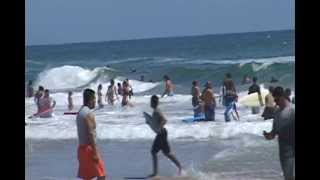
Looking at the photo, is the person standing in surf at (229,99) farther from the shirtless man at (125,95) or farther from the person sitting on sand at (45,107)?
the person sitting on sand at (45,107)

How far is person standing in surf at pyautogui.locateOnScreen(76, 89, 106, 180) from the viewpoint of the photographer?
5.99 m

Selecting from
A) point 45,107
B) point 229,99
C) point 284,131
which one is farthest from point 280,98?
point 45,107

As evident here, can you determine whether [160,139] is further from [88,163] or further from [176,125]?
[176,125]

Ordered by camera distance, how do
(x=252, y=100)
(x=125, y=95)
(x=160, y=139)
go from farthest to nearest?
(x=125, y=95)
(x=252, y=100)
(x=160, y=139)

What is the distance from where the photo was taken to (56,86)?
108 feet

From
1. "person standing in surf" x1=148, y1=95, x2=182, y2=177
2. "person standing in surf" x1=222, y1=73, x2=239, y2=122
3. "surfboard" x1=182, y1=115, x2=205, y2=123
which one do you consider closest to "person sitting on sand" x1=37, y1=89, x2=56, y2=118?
"surfboard" x1=182, y1=115, x2=205, y2=123

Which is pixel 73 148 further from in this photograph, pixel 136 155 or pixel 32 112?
pixel 32 112

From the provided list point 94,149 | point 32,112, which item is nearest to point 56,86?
point 32,112

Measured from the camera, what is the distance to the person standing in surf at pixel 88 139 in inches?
236

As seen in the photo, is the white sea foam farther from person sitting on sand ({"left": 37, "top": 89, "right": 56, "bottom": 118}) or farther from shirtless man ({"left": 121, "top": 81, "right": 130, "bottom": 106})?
shirtless man ({"left": 121, "top": 81, "right": 130, "bottom": 106})

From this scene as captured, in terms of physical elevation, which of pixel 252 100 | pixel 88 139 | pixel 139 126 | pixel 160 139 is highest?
pixel 252 100

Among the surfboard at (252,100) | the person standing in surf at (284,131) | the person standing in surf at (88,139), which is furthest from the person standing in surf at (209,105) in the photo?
the person standing in surf at (284,131)

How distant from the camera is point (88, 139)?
6.05 meters
